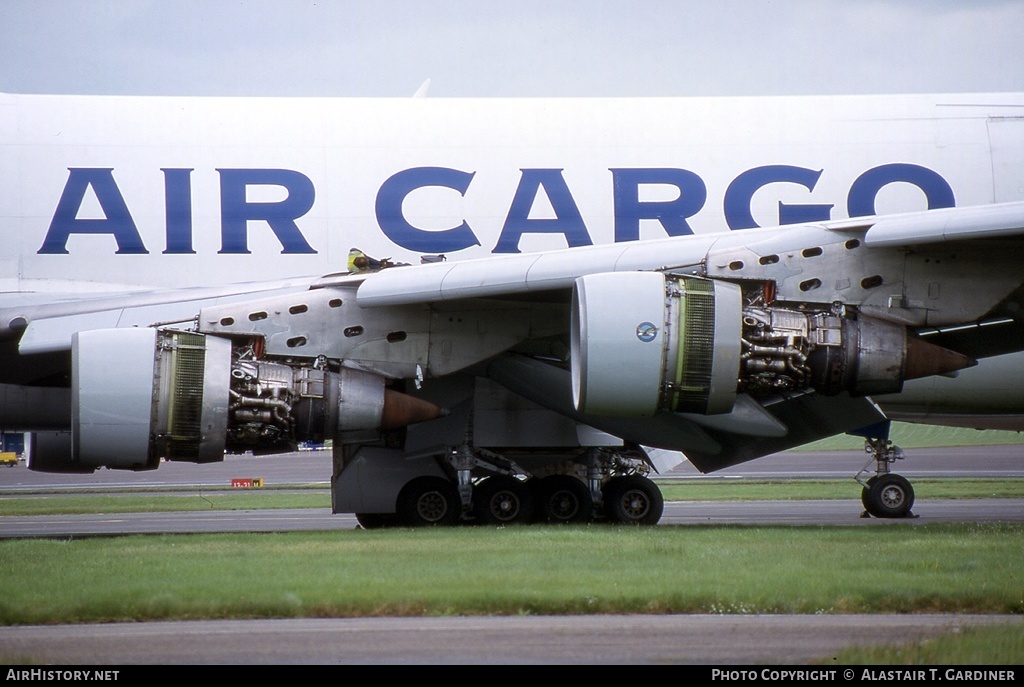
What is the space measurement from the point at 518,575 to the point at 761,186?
803 cm

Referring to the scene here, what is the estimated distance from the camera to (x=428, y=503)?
15.0 metres

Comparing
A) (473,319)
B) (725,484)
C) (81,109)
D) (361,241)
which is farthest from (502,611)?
(725,484)

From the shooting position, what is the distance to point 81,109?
1556cm

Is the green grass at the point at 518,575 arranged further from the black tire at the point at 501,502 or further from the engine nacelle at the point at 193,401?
the black tire at the point at 501,502

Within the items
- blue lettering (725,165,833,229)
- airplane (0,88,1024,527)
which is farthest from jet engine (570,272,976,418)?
blue lettering (725,165,833,229)

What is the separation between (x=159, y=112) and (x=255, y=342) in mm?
4139

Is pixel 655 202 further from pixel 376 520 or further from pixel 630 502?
pixel 376 520

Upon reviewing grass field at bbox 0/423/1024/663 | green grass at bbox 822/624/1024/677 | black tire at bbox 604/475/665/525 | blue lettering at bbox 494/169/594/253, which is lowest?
green grass at bbox 822/624/1024/677

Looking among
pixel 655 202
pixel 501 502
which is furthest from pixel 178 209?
pixel 655 202

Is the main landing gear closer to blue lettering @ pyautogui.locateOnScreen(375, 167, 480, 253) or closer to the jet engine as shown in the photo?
the jet engine

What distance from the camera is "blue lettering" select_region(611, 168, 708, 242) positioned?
50.7ft

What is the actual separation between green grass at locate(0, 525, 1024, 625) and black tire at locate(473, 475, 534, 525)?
2151 mm

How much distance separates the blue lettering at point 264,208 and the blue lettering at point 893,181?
676cm

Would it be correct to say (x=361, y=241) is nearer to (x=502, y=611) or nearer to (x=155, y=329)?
(x=155, y=329)
